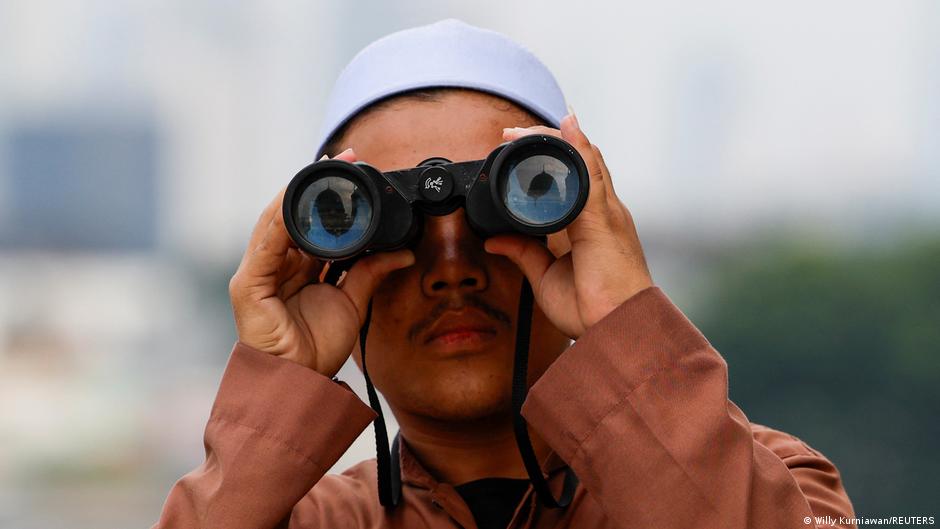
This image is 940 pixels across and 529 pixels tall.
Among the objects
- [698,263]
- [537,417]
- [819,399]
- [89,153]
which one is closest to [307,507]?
[537,417]

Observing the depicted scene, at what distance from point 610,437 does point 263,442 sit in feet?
1.45

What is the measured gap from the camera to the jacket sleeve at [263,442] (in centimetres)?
185

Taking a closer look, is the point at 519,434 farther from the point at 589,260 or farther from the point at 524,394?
the point at 589,260

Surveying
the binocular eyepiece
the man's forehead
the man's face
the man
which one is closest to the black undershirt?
the man

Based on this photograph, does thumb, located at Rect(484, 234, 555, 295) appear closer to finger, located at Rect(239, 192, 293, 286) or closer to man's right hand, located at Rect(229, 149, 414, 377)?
man's right hand, located at Rect(229, 149, 414, 377)

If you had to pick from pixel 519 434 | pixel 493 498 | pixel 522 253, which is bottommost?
pixel 493 498

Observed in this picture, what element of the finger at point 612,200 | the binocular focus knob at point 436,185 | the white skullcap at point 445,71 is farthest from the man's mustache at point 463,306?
the white skullcap at point 445,71

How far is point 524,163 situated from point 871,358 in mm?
24808

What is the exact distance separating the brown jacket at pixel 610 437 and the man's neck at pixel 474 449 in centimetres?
12

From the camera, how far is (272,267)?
6.50 ft

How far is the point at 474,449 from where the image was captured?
6.98 feet

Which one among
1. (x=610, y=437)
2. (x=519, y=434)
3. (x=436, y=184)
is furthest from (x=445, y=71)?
(x=610, y=437)

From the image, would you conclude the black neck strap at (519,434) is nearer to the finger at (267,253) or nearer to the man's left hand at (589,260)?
the man's left hand at (589,260)

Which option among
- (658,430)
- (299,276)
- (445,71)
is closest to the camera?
(658,430)
